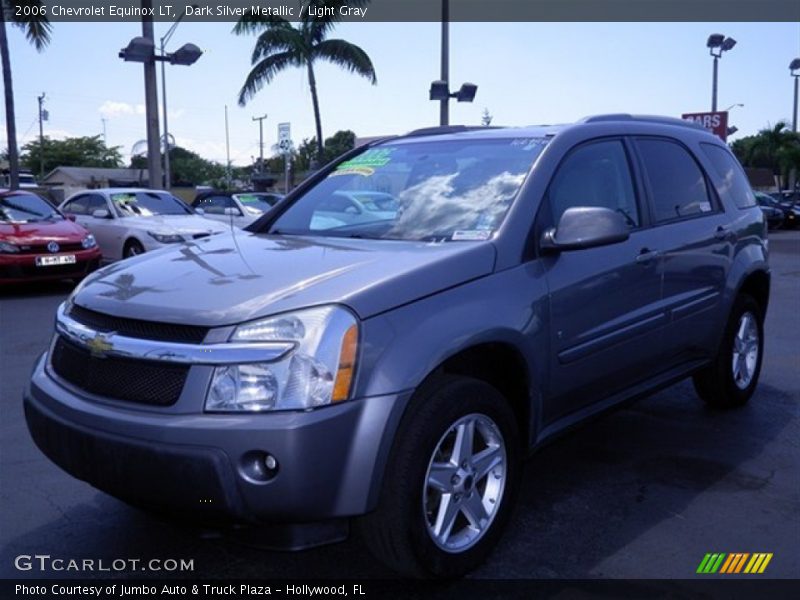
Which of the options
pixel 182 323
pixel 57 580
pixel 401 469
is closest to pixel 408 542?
pixel 401 469

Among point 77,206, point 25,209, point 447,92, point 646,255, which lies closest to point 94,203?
point 77,206

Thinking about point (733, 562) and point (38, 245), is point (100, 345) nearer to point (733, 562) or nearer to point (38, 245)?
point (733, 562)

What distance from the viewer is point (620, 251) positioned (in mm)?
4059

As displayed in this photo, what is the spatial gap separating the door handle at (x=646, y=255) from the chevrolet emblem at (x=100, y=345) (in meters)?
2.51

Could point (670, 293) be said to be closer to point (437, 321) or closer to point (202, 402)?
point (437, 321)

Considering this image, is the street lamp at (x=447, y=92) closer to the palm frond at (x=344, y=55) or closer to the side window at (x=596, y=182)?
the palm frond at (x=344, y=55)

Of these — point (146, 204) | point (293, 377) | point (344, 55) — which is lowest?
point (293, 377)

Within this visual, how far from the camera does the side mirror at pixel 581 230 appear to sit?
11.6ft

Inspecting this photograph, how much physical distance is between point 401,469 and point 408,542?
27 centimetres

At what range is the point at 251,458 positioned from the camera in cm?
270

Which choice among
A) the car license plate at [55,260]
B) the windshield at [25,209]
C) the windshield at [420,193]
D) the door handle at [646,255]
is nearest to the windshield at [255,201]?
the windshield at [25,209]

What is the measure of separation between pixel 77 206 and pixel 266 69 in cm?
1231

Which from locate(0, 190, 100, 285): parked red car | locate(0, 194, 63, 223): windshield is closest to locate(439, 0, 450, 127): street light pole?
locate(0, 194, 63, 223): windshield

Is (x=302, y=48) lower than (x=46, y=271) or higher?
higher
